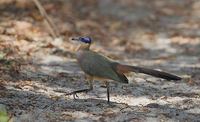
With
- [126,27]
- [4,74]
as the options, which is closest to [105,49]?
[126,27]

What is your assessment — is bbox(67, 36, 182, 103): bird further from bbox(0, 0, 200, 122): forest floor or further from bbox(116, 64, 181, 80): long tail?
bbox(0, 0, 200, 122): forest floor

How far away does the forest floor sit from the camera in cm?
636

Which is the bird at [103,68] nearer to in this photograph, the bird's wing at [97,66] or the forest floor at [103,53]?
the bird's wing at [97,66]

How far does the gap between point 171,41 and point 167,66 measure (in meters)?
2.64

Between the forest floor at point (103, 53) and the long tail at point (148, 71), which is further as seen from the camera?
the forest floor at point (103, 53)

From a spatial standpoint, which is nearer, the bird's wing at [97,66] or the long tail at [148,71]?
the long tail at [148,71]

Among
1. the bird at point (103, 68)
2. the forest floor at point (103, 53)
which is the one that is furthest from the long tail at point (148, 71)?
the forest floor at point (103, 53)

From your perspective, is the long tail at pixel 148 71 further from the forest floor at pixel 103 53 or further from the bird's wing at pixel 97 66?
the forest floor at pixel 103 53

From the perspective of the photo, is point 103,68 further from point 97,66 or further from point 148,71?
point 148,71

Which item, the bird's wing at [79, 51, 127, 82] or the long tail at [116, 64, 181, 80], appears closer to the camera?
the long tail at [116, 64, 181, 80]

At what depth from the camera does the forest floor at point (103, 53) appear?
6355 millimetres

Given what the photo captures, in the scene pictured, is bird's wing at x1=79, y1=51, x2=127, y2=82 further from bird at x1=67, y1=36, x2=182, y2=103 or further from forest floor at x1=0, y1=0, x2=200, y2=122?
forest floor at x1=0, y1=0, x2=200, y2=122

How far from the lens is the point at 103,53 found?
10.8m

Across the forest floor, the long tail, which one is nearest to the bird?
the long tail
